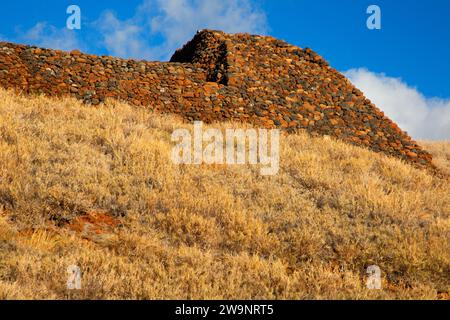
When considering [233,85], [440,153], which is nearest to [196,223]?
[233,85]

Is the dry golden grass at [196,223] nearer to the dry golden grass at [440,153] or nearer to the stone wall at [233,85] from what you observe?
the stone wall at [233,85]

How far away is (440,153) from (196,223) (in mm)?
19753

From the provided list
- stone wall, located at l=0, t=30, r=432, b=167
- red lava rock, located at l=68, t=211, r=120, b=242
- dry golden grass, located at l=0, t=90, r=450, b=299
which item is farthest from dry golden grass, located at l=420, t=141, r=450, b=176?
red lava rock, located at l=68, t=211, r=120, b=242

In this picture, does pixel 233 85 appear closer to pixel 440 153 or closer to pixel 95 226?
pixel 95 226

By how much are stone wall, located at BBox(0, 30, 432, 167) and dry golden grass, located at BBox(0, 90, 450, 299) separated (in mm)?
4300

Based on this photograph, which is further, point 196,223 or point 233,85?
point 233,85

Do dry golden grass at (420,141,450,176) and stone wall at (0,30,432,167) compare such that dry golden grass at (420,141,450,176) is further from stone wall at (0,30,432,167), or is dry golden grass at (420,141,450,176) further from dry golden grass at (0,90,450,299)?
dry golden grass at (0,90,450,299)

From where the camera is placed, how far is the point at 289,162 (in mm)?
12703

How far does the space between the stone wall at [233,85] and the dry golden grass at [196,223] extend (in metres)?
4.30

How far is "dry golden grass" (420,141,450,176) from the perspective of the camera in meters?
20.5

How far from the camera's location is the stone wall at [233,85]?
17359 millimetres

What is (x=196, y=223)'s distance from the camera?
852 centimetres
